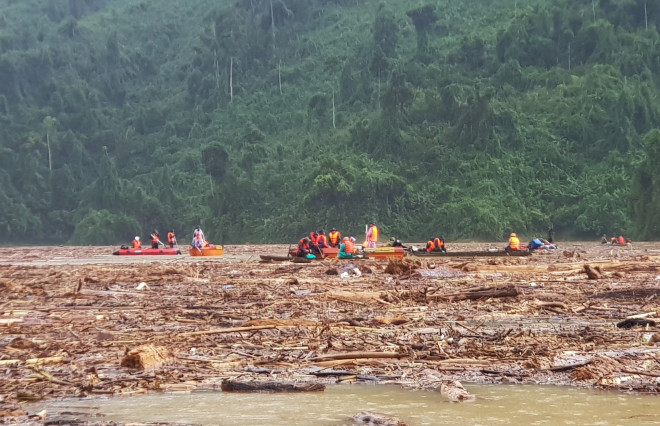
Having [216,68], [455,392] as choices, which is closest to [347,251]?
[455,392]

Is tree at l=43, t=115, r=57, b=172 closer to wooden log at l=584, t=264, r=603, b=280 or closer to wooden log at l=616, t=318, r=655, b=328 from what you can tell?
wooden log at l=584, t=264, r=603, b=280

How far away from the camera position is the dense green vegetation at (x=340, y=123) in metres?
62.8

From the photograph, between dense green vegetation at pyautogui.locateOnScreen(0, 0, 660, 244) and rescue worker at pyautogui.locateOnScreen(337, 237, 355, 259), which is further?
dense green vegetation at pyautogui.locateOnScreen(0, 0, 660, 244)

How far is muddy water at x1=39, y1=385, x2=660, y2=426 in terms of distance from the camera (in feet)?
19.8

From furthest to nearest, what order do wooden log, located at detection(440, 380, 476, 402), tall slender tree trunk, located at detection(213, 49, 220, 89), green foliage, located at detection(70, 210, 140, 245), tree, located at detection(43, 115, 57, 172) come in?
1. tall slender tree trunk, located at detection(213, 49, 220, 89)
2. tree, located at detection(43, 115, 57, 172)
3. green foliage, located at detection(70, 210, 140, 245)
4. wooden log, located at detection(440, 380, 476, 402)

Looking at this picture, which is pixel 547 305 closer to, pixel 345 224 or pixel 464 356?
pixel 464 356

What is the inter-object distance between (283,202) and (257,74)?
28.3 metres

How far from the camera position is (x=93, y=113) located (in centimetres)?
9206

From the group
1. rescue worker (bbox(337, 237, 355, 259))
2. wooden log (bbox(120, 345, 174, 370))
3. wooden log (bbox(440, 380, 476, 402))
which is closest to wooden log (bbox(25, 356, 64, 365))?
wooden log (bbox(120, 345, 174, 370))

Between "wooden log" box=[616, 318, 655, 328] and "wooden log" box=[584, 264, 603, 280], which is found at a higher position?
"wooden log" box=[584, 264, 603, 280]

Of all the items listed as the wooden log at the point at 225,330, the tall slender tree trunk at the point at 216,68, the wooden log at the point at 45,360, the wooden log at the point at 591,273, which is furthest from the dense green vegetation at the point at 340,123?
the wooden log at the point at 45,360

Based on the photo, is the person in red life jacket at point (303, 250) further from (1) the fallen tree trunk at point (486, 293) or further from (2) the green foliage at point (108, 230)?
(2) the green foliage at point (108, 230)

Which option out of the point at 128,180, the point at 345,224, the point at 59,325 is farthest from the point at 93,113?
the point at 59,325

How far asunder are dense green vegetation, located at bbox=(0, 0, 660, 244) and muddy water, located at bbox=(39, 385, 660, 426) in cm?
4711
